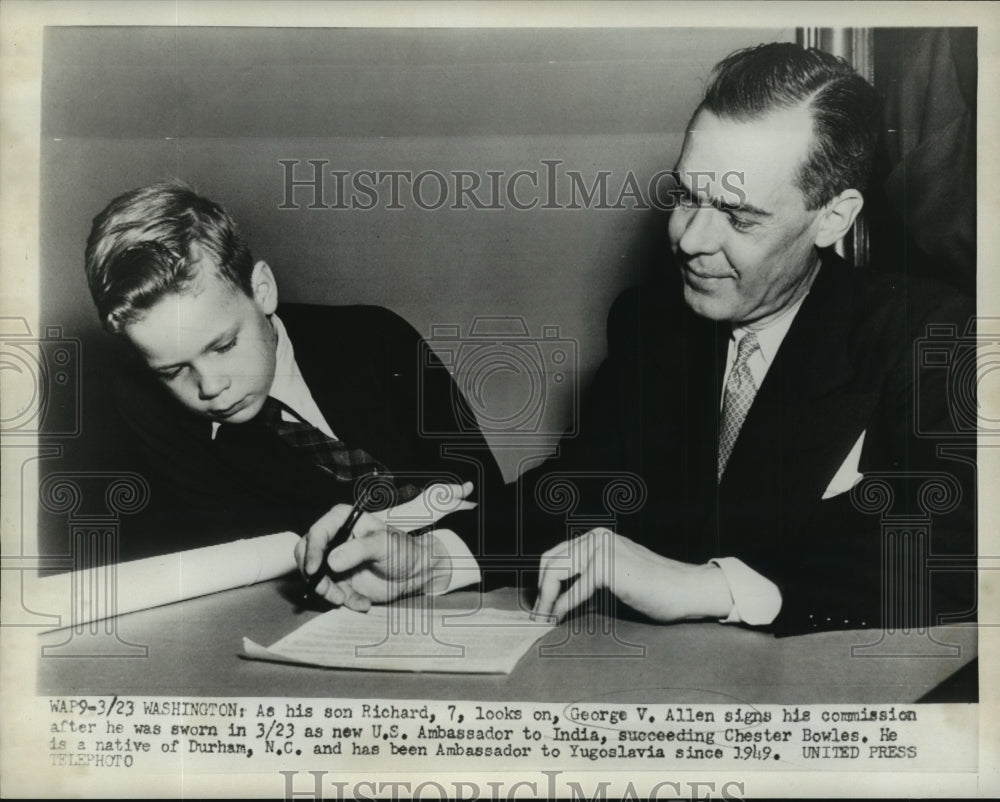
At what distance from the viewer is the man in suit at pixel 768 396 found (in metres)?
2.42

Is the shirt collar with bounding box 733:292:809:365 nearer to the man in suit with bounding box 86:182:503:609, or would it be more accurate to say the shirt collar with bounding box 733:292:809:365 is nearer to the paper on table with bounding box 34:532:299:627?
the man in suit with bounding box 86:182:503:609

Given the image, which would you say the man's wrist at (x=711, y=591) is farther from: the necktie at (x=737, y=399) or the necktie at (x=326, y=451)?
the necktie at (x=326, y=451)

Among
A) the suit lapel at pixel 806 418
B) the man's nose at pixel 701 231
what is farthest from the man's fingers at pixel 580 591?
the man's nose at pixel 701 231

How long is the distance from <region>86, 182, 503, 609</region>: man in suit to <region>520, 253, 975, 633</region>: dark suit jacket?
0.92 feet

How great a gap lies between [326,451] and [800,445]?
126cm

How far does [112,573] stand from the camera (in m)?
2.52

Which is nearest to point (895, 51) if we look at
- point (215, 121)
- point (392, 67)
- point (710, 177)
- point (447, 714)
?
point (710, 177)

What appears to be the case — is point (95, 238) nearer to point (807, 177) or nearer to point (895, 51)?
point (807, 177)

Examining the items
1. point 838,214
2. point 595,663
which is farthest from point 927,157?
point 595,663

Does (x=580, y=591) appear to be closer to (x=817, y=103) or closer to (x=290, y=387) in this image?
(x=290, y=387)

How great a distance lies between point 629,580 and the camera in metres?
2.44

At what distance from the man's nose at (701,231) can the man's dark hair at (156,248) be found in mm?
1174

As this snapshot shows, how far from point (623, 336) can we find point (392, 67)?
95cm

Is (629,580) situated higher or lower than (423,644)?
higher
